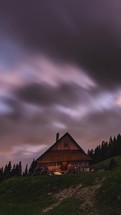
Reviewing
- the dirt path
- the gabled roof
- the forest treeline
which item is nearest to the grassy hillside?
the dirt path

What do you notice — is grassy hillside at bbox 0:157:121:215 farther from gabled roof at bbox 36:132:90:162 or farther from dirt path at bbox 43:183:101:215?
gabled roof at bbox 36:132:90:162

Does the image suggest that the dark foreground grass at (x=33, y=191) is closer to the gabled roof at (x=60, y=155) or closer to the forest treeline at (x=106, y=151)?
the gabled roof at (x=60, y=155)

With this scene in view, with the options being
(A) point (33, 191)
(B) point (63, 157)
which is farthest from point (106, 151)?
(A) point (33, 191)

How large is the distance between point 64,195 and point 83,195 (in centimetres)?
313

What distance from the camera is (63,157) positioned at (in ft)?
277

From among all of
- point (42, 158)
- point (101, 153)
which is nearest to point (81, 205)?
point (42, 158)

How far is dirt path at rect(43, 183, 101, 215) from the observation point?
44475 millimetres

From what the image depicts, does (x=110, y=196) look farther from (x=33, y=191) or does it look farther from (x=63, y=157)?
(x=63, y=157)

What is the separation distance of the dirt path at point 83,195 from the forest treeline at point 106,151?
6702cm

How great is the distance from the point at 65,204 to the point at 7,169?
97205 millimetres

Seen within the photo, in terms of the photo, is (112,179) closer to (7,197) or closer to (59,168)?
(7,197)

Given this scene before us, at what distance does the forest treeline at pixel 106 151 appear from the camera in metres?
119

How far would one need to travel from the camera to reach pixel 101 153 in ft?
424

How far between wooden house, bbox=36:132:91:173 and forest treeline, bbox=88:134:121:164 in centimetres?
3468
